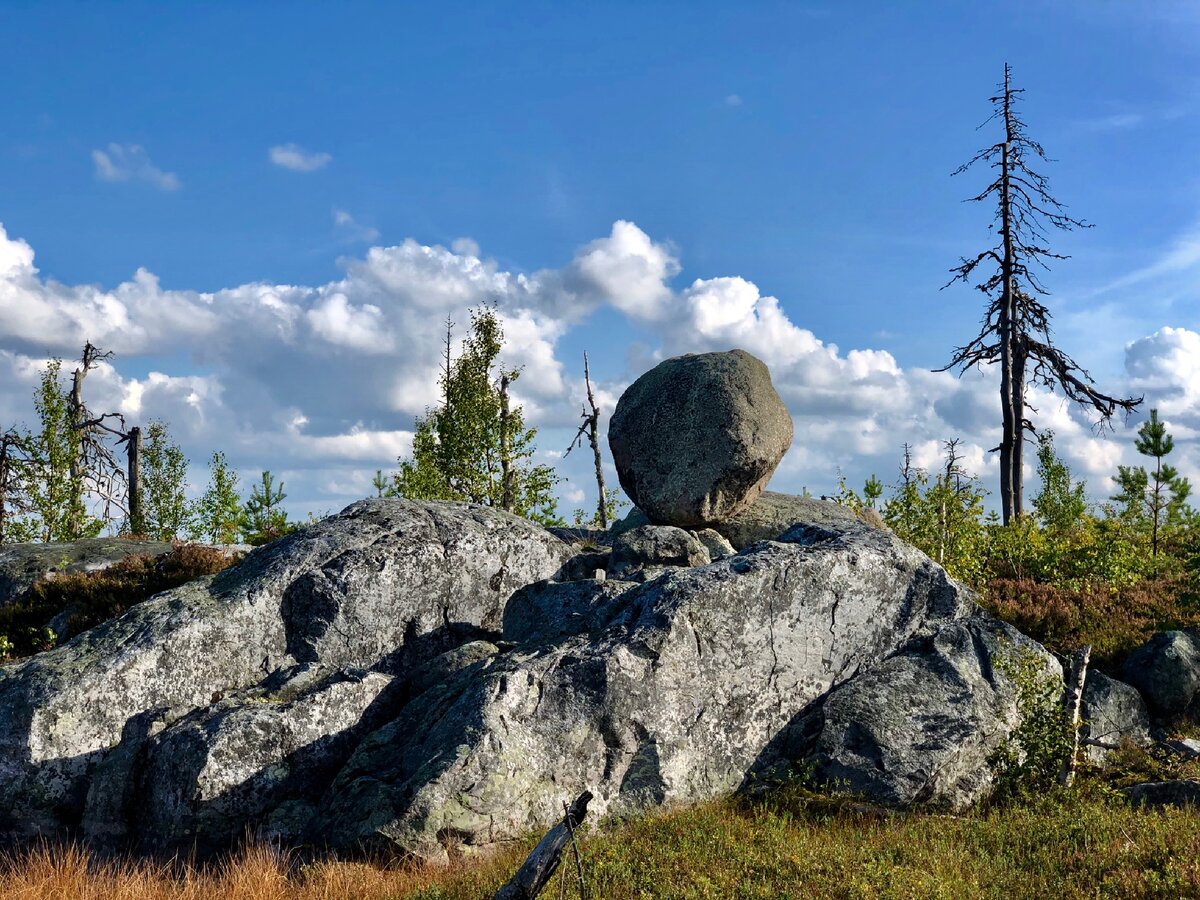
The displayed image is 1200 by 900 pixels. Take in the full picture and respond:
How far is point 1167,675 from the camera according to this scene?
18.2 m

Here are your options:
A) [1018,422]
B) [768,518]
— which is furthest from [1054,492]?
[768,518]

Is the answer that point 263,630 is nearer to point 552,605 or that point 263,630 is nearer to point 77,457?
point 552,605

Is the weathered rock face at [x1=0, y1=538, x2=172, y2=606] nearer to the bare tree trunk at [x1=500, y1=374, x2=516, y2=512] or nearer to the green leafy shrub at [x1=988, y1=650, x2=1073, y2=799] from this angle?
the bare tree trunk at [x1=500, y1=374, x2=516, y2=512]

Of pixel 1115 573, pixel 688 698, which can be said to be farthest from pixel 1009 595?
pixel 688 698

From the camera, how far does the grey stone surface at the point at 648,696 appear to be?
11.2 meters

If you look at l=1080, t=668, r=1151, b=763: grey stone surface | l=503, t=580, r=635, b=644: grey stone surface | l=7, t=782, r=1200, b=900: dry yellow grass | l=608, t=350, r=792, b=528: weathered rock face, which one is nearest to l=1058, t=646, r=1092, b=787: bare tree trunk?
l=7, t=782, r=1200, b=900: dry yellow grass

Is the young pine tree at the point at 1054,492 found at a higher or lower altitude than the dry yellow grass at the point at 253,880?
higher

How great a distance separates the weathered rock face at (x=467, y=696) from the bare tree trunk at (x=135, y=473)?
32243mm

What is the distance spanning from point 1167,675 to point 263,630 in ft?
55.2

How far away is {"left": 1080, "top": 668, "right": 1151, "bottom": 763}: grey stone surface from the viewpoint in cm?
1648

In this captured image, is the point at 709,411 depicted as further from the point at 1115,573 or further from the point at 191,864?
the point at 191,864

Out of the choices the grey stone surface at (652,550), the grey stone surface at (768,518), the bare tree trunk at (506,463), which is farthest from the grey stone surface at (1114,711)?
the bare tree trunk at (506,463)

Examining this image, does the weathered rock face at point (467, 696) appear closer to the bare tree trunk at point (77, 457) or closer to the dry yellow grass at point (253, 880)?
the dry yellow grass at point (253, 880)

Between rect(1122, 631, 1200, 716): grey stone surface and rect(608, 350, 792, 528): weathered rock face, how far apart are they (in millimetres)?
9404
